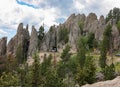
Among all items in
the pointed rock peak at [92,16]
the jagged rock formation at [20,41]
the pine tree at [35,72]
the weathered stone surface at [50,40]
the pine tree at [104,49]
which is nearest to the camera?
the pine tree at [35,72]

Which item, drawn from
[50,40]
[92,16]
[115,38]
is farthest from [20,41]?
[115,38]

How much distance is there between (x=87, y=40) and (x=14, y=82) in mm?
83535

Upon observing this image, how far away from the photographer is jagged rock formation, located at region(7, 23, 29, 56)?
177 m

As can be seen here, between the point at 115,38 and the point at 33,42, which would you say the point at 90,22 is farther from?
the point at 33,42

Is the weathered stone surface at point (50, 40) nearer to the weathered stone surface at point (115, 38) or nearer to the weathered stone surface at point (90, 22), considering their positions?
the weathered stone surface at point (90, 22)

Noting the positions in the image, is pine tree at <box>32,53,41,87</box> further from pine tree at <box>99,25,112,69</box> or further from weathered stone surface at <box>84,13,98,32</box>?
weathered stone surface at <box>84,13,98,32</box>

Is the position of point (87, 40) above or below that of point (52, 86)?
above

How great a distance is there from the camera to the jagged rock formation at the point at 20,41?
176750 mm

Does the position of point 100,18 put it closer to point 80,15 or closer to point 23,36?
point 80,15

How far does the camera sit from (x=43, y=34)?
182250 millimetres

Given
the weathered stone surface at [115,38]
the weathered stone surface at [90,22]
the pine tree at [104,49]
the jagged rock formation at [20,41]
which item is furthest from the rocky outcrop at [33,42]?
the pine tree at [104,49]

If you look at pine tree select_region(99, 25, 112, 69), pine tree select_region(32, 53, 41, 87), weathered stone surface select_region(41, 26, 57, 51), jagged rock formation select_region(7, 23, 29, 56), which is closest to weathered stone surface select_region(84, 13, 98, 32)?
weathered stone surface select_region(41, 26, 57, 51)

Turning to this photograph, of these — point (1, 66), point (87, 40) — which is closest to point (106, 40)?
point (87, 40)

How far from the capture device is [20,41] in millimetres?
176250
